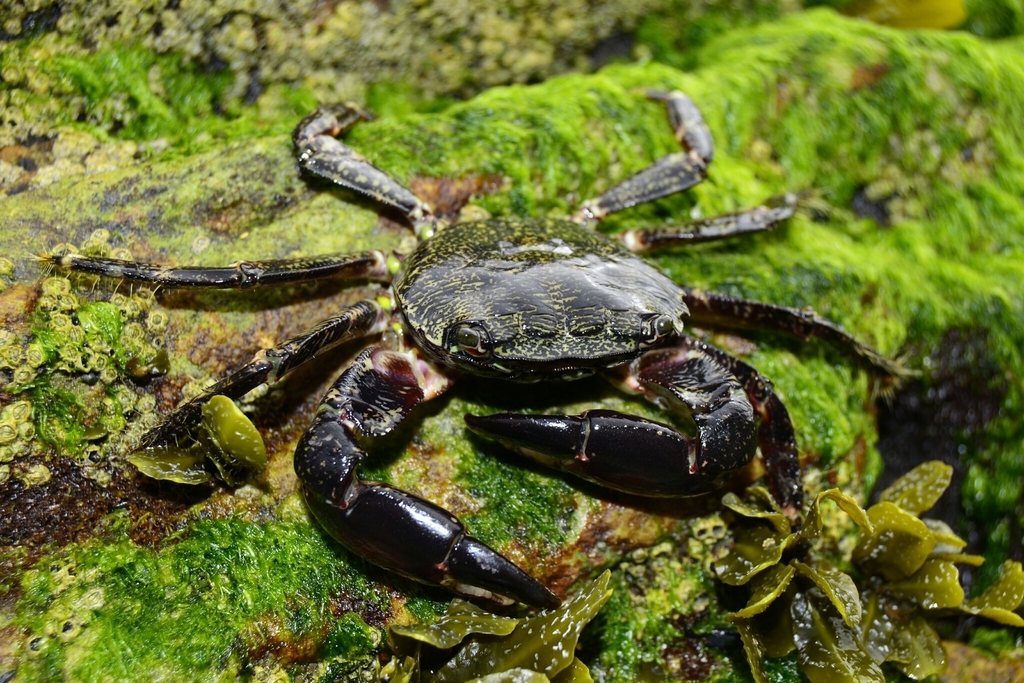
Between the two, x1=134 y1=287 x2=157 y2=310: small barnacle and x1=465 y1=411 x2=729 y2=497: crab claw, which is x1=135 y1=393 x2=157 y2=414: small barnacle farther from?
x1=465 y1=411 x2=729 y2=497: crab claw

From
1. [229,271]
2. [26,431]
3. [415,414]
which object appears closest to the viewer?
[26,431]

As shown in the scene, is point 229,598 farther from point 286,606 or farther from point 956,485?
point 956,485

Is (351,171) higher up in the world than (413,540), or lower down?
higher up

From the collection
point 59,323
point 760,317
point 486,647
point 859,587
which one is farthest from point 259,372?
point 859,587

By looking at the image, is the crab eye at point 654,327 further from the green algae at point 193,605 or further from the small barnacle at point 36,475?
the small barnacle at point 36,475

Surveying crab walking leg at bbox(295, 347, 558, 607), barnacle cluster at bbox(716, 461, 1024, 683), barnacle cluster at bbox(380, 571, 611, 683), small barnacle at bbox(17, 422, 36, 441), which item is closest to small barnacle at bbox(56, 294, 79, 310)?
small barnacle at bbox(17, 422, 36, 441)

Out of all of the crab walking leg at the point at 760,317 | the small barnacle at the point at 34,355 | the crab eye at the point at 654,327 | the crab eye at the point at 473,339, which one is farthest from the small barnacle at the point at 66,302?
the crab walking leg at the point at 760,317

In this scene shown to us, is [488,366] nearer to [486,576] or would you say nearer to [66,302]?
[486,576]
